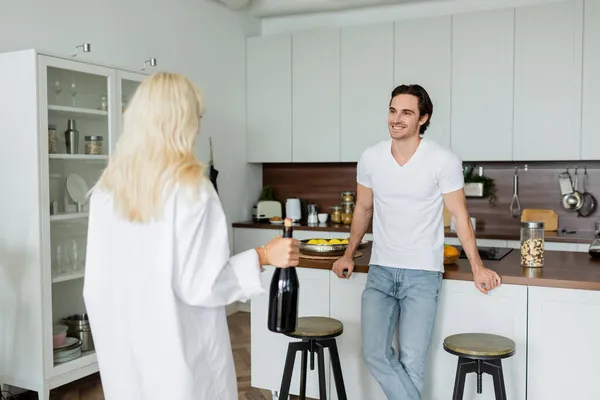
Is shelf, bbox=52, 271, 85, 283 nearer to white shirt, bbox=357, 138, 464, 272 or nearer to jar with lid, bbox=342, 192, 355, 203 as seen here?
white shirt, bbox=357, 138, 464, 272

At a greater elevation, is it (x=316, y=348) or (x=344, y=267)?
(x=344, y=267)

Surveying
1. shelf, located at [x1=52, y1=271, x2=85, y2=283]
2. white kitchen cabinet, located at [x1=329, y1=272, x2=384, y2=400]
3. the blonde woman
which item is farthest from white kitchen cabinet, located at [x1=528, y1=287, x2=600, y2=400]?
shelf, located at [x1=52, y1=271, x2=85, y2=283]

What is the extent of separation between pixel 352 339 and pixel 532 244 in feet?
3.22

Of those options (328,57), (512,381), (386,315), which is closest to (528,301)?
(512,381)

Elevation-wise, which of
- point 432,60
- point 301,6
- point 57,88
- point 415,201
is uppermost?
point 301,6

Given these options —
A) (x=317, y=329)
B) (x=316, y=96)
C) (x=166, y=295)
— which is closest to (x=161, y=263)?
(x=166, y=295)

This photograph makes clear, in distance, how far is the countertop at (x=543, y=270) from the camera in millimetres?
2668

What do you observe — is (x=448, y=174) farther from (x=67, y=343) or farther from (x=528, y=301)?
(x=67, y=343)

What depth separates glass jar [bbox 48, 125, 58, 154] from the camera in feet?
11.3

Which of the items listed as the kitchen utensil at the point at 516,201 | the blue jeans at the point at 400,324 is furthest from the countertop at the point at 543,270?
the kitchen utensil at the point at 516,201

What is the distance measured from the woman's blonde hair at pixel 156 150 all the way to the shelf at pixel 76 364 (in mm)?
2116

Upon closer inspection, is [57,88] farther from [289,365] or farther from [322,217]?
[322,217]

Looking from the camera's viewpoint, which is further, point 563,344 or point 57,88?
point 57,88

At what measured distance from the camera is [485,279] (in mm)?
2725
